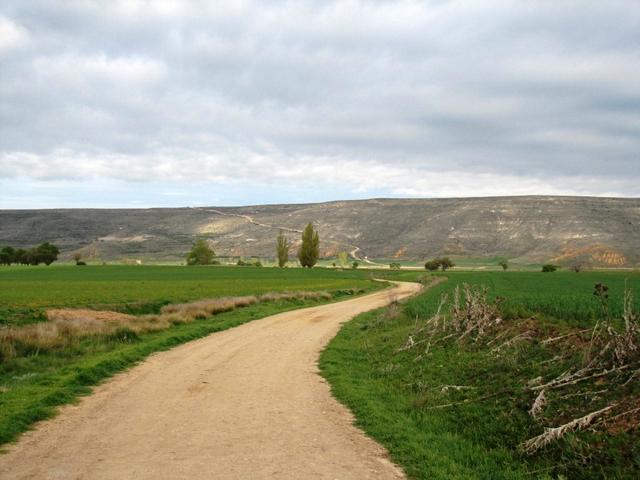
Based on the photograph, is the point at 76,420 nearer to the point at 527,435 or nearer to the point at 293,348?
the point at 527,435

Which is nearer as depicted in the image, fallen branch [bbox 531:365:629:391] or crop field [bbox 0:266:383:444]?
fallen branch [bbox 531:365:629:391]

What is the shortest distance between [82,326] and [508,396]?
16365 millimetres

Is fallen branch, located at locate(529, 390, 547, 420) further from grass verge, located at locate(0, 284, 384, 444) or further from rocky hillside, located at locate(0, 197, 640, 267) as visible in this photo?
rocky hillside, located at locate(0, 197, 640, 267)

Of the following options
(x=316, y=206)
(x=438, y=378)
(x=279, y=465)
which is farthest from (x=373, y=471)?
(x=316, y=206)

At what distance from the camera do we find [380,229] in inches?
6383

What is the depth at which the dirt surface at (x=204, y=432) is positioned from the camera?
24.0 feet

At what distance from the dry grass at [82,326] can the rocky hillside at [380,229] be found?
368 ft

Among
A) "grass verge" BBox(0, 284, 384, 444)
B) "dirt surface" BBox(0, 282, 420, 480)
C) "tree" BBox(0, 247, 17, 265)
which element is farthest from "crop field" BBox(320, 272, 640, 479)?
"tree" BBox(0, 247, 17, 265)

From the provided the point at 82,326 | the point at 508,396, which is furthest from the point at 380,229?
the point at 508,396

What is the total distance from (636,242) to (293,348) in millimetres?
133835

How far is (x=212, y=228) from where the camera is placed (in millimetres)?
170375

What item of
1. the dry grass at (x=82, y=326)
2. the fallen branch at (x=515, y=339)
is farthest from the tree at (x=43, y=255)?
the fallen branch at (x=515, y=339)

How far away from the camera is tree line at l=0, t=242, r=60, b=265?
405ft

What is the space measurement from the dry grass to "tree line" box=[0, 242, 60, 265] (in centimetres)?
10470
